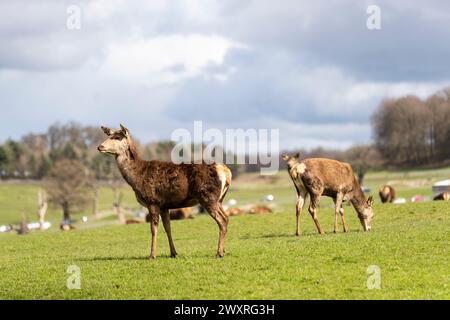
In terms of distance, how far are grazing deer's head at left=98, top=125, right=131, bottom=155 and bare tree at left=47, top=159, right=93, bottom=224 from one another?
8132 cm

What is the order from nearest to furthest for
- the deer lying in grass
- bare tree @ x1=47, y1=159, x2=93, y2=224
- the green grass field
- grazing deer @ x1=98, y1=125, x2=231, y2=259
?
the green grass field → grazing deer @ x1=98, y1=125, x2=231, y2=259 → the deer lying in grass → bare tree @ x1=47, y1=159, x2=93, y2=224

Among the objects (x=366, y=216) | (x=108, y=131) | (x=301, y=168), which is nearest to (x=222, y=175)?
(x=108, y=131)

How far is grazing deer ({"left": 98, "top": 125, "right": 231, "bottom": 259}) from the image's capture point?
17.8 metres

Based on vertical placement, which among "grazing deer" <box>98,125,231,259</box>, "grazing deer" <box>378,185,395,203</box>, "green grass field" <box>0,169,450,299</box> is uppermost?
"grazing deer" <box>98,125,231,259</box>

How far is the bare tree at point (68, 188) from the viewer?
323 feet

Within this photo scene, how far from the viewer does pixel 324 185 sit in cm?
2444

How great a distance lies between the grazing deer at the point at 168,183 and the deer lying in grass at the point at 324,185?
21.5 ft

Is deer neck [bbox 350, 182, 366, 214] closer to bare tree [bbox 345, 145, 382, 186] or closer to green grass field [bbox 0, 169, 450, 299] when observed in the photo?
green grass field [bbox 0, 169, 450, 299]

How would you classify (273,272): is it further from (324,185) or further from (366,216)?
(366,216)

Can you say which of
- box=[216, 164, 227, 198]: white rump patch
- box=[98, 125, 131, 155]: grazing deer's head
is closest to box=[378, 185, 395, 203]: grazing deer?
box=[216, 164, 227, 198]: white rump patch

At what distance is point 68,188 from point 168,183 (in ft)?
274

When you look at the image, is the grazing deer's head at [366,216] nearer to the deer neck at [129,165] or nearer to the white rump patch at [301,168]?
the white rump patch at [301,168]
